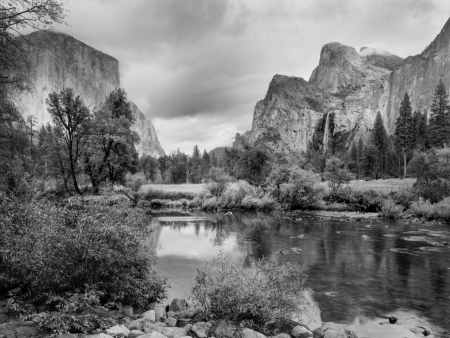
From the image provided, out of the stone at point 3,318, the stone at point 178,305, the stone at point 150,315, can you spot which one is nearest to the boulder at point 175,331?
the stone at point 150,315

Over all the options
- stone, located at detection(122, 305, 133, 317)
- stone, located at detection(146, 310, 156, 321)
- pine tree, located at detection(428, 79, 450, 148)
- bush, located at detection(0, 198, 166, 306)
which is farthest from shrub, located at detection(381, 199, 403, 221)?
pine tree, located at detection(428, 79, 450, 148)

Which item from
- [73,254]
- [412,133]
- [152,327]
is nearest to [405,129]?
[412,133]

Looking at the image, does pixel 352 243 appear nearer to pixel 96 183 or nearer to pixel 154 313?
pixel 154 313

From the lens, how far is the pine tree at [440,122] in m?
67.9

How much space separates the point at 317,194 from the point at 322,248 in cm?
2179

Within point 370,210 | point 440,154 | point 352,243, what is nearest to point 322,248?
point 352,243

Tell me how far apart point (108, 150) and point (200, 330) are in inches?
1523

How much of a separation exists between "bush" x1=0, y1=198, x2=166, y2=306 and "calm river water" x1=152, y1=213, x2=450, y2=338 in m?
2.45

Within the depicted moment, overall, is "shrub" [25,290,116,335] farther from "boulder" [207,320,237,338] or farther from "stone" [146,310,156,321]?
"boulder" [207,320,237,338]

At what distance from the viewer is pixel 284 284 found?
809 cm

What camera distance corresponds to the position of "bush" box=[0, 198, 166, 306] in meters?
7.23

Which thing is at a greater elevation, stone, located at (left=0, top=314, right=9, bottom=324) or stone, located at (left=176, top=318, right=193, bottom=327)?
stone, located at (left=0, top=314, right=9, bottom=324)

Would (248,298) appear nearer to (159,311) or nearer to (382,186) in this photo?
(159,311)

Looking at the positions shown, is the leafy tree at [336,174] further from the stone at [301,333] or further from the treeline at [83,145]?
the stone at [301,333]
